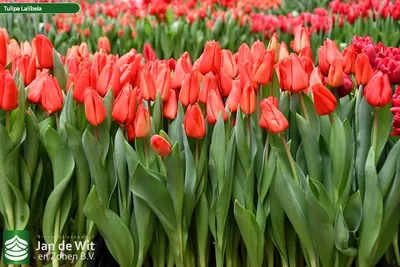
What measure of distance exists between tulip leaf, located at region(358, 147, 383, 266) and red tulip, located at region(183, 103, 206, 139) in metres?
0.33

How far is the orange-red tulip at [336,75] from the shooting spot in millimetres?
1200

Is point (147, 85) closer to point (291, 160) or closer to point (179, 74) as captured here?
point (179, 74)

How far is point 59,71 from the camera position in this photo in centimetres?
138

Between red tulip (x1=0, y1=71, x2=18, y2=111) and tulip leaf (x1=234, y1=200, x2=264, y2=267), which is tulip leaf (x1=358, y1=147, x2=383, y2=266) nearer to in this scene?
tulip leaf (x1=234, y1=200, x2=264, y2=267)

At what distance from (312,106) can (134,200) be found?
408 mm

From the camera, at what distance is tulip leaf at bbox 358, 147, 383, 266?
43.1 inches

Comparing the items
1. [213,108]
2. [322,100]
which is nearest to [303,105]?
[322,100]

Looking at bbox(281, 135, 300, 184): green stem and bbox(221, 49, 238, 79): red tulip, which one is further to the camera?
bbox(221, 49, 238, 79): red tulip

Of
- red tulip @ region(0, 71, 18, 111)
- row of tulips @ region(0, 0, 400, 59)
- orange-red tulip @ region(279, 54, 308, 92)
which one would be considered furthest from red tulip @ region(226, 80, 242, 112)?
row of tulips @ region(0, 0, 400, 59)

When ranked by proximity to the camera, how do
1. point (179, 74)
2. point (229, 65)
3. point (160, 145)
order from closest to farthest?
point (160, 145) → point (179, 74) → point (229, 65)

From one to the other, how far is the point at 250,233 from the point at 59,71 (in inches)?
23.8

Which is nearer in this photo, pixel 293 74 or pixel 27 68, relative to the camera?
pixel 293 74

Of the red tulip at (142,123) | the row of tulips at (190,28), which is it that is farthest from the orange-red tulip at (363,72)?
the row of tulips at (190,28)

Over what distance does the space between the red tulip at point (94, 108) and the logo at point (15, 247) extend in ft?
1.01
